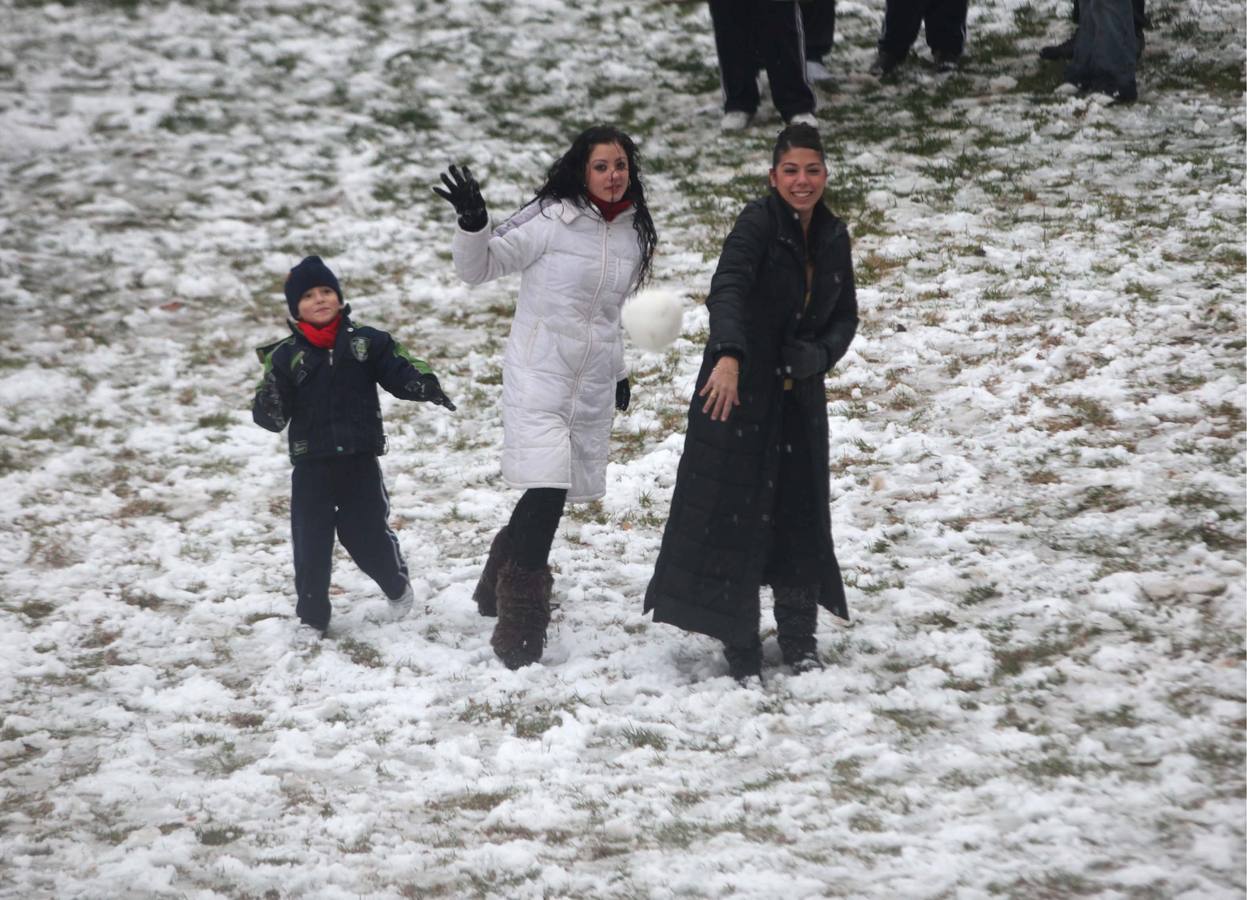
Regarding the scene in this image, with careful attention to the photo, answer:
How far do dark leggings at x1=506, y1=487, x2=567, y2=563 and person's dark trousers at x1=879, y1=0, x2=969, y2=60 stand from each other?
27.0ft

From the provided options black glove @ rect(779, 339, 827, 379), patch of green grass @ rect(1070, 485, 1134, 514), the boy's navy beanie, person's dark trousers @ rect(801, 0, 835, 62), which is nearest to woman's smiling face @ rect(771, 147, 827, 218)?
black glove @ rect(779, 339, 827, 379)

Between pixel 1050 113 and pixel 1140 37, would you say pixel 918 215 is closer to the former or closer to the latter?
pixel 1050 113

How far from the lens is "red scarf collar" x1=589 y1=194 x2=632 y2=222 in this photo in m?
4.67

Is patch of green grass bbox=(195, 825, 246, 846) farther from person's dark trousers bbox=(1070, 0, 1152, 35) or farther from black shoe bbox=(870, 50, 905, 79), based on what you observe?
person's dark trousers bbox=(1070, 0, 1152, 35)

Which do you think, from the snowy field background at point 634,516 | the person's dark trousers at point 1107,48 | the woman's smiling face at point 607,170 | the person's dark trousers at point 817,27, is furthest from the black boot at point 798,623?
the person's dark trousers at point 817,27

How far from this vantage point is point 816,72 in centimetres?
1180

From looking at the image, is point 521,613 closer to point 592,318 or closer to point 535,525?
point 535,525

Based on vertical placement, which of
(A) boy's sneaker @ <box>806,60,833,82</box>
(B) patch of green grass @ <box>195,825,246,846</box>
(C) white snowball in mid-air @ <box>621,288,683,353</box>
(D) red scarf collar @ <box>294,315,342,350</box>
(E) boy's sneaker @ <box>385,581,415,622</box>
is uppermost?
(A) boy's sneaker @ <box>806,60,833,82</box>

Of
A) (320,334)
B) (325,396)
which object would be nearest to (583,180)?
(320,334)

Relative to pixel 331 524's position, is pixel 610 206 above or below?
above

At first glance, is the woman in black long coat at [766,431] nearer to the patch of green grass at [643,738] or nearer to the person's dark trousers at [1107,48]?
the patch of green grass at [643,738]

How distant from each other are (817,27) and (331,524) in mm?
8540

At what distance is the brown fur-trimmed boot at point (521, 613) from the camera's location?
496cm

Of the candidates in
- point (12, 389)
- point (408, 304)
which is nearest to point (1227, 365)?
point (408, 304)
